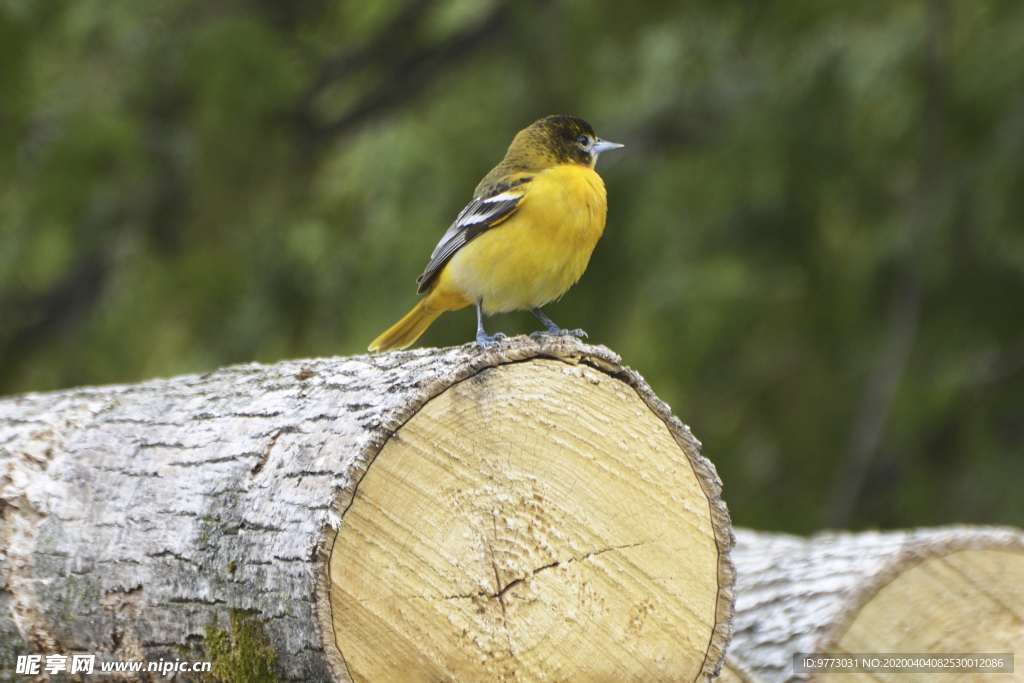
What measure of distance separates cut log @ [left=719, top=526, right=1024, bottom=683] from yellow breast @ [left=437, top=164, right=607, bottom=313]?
1.33m

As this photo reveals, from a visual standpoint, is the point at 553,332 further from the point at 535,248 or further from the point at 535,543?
the point at 535,543

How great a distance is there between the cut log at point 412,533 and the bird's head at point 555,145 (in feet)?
4.09

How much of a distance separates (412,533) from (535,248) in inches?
52.5

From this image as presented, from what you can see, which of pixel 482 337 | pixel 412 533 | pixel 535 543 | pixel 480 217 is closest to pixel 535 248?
pixel 480 217

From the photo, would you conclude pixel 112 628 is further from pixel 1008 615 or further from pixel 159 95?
pixel 159 95

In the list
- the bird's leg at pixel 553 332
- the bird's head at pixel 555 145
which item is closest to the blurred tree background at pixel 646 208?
the bird's head at pixel 555 145

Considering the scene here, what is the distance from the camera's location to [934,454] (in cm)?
549

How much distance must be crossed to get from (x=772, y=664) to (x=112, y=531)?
1.99 m

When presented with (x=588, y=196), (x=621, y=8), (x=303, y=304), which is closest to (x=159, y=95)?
(x=303, y=304)

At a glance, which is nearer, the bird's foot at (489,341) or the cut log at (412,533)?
the cut log at (412,533)

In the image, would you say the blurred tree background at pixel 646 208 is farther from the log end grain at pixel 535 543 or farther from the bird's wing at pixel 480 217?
the log end grain at pixel 535 543

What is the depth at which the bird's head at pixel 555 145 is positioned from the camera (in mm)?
3669

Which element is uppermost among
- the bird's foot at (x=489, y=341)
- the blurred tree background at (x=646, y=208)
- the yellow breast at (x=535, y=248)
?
the blurred tree background at (x=646, y=208)

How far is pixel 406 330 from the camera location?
3871mm
